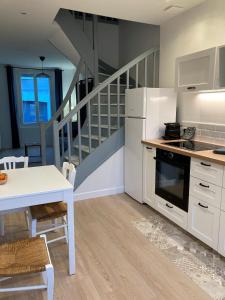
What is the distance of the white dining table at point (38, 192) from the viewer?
1.65 metres

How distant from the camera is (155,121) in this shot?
3.13 meters

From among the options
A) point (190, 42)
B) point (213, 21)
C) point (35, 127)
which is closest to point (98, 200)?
point (190, 42)

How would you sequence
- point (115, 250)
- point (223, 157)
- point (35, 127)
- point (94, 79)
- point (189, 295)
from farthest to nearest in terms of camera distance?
point (35, 127) < point (94, 79) < point (115, 250) < point (223, 157) < point (189, 295)

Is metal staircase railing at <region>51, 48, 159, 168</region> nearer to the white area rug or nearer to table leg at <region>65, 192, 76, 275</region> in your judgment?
the white area rug

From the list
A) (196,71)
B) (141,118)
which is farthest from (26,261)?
(196,71)

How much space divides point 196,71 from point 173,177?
1196 millimetres

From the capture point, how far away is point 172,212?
2.67m

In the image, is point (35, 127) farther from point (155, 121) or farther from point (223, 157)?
point (223, 157)

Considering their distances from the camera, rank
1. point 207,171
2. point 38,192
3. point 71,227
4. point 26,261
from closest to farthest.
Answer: point 26,261, point 38,192, point 71,227, point 207,171

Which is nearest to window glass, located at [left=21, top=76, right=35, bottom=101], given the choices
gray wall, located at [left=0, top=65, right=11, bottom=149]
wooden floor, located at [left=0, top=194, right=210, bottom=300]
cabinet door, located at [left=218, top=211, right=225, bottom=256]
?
gray wall, located at [left=0, top=65, right=11, bottom=149]

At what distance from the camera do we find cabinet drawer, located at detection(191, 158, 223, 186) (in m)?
2.04

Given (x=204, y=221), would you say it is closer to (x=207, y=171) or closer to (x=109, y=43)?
(x=207, y=171)

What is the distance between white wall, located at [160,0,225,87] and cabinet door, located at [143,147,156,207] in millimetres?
1116

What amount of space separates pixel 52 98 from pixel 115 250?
710cm
